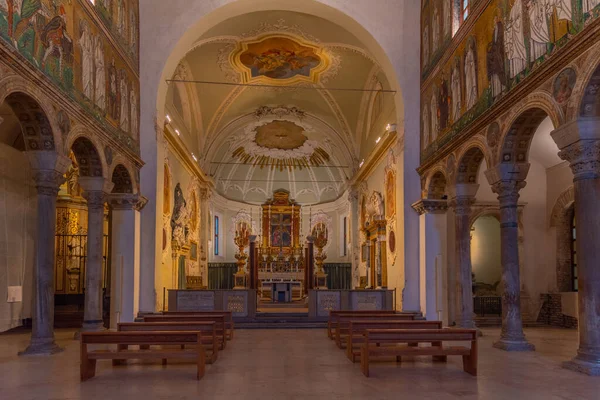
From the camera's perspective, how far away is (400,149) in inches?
718

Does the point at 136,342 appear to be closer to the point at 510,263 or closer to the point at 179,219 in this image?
the point at 510,263

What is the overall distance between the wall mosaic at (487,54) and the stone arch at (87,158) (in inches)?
338

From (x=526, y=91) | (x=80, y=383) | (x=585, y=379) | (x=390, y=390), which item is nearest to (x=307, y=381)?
(x=390, y=390)

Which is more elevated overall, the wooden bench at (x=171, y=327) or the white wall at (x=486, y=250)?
the white wall at (x=486, y=250)

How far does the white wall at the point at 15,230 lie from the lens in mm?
16141

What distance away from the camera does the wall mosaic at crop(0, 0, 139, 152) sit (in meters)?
9.73

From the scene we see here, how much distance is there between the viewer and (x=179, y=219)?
23375mm

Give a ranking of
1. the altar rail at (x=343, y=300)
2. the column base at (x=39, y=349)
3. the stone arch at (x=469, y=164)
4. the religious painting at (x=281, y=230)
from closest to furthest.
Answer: the column base at (x=39, y=349), the stone arch at (x=469, y=164), the altar rail at (x=343, y=300), the religious painting at (x=281, y=230)

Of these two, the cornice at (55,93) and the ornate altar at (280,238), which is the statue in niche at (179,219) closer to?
the ornate altar at (280,238)

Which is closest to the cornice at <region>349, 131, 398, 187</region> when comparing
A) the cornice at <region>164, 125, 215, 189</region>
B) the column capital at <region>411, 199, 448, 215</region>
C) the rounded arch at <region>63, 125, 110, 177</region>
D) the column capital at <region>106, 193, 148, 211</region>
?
the column capital at <region>411, 199, 448, 215</region>

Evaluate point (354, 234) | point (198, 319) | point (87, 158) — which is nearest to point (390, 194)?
point (354, 234)

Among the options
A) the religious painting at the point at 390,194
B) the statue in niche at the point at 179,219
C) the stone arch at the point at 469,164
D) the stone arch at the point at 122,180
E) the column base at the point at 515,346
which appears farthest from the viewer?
the statue in niche at the point at 179,219

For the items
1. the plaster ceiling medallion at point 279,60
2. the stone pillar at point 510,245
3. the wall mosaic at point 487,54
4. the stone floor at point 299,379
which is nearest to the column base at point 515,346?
the stone pillar at point 510,245

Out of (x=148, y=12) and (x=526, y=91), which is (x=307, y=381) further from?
(x=148, y=12)
